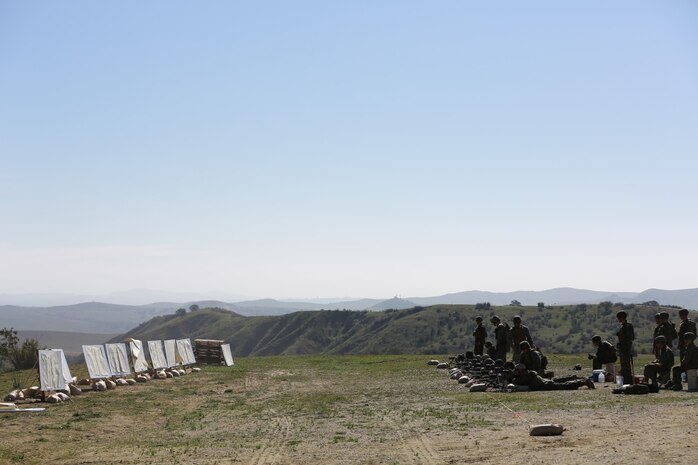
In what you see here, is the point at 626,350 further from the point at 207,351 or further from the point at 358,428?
the point at 207,351

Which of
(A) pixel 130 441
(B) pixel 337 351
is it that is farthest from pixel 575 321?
(A) pixel 130 441

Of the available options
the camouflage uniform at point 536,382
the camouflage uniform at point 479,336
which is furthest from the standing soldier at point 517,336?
the camouflage uniform at point 479,336

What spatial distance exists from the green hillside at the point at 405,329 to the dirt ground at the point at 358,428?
41.9 meters

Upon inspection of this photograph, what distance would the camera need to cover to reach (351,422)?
62.7 ft

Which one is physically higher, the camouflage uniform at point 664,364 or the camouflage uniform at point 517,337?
the camouflage uniform at point 517,337

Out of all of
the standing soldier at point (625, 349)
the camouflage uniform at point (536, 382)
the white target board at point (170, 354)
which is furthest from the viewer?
the white target board at point (170, 354)

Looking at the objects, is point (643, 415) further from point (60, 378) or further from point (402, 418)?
point (60, 378)

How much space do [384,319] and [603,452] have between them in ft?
404

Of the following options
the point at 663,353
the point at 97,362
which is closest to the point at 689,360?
the point at 663,353

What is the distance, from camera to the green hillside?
91.6 metres

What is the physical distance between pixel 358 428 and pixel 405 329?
320 ft

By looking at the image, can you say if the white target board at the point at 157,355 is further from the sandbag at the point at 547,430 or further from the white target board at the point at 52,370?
the sandbag at the point at 547,430

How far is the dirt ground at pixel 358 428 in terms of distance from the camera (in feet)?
45.2

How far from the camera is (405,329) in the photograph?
376 feet
